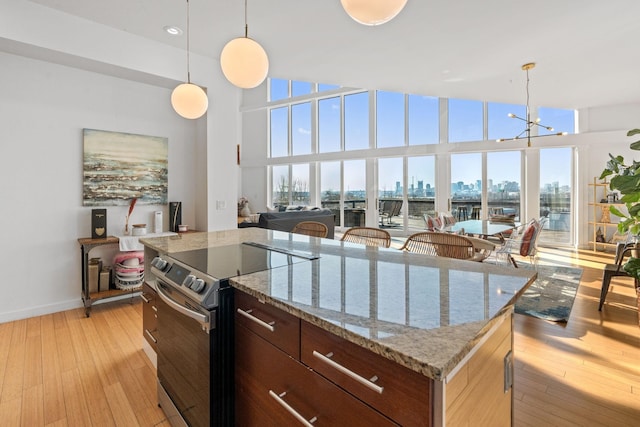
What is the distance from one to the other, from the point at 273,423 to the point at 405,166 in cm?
781

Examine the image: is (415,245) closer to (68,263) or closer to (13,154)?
(68,263)

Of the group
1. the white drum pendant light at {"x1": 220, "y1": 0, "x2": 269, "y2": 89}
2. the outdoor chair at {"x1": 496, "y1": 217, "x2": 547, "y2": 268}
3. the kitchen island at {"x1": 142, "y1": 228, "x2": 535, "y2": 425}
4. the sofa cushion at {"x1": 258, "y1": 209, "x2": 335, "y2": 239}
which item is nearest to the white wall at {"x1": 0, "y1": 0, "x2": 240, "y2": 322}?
the sofa cushion at {"x1": 258, "y1": 209, "x2": 335, "y2": 239}

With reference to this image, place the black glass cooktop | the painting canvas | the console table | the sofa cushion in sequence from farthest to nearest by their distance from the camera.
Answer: the sofa cushion → the painting canvas → the console table → the black glass cooktop

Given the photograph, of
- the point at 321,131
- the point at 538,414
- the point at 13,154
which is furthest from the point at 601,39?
the point at 321,131

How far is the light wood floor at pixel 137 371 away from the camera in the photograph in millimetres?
1779

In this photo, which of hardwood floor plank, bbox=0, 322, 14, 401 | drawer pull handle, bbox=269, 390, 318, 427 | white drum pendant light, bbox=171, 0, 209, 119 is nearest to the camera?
drawer pull handle, bbox=269, 390, 318, 427

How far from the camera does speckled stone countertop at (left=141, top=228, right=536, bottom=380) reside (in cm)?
73

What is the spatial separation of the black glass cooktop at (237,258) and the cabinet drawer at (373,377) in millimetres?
562

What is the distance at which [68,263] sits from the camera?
3293 mm

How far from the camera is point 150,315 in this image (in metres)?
2.09

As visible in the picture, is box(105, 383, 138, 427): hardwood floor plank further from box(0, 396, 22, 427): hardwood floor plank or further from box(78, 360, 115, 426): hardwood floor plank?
box(0, 396, 22, 427): hardwood floor plank

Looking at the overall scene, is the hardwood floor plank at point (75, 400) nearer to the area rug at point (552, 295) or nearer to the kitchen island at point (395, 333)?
the kitchen island at point (395, 333)

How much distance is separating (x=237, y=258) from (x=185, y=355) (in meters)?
0.51

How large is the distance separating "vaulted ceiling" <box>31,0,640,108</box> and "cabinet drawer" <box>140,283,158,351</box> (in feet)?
8.07
